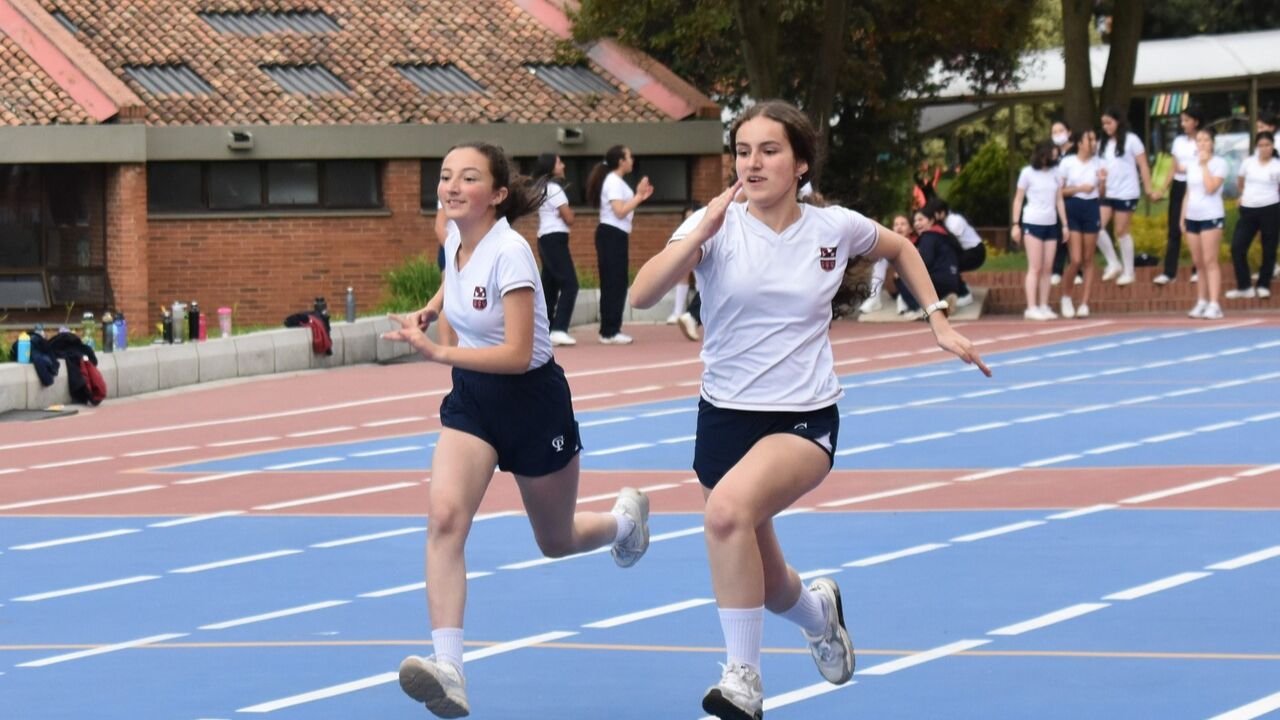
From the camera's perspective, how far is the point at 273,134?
3738cm

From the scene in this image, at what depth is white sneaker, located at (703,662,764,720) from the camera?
6242 mm

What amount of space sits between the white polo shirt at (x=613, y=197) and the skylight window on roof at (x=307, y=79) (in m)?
17.1

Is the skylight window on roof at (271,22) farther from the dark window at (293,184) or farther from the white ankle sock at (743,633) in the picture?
the white ankle sock at (743,633)

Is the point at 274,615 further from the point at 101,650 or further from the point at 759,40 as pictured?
the point at 759,40

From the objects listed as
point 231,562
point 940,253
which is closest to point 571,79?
point 940,253

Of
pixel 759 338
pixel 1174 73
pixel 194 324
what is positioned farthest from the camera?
pixel 1174 73

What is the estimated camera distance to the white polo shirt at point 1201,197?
75.8 ft

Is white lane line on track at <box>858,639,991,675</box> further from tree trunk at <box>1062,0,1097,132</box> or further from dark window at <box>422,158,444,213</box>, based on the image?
dark window at <box>422,158,444,213</box>

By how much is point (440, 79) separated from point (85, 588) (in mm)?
30285

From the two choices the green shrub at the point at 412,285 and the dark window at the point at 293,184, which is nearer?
the green shrub at the point at 412,285

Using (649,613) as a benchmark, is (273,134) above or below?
above

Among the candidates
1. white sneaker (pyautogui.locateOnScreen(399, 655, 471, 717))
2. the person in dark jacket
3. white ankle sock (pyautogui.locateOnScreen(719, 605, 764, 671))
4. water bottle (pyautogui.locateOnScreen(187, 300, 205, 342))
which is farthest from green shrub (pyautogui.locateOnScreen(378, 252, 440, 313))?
white ankle sock (pyautogui.locateOnScreen(719, 605, 764, 671))

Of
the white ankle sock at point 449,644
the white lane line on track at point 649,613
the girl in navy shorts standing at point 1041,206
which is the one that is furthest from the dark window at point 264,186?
the white ankle sock at point 449,644

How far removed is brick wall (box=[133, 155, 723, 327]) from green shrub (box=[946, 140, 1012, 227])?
29.1ft
